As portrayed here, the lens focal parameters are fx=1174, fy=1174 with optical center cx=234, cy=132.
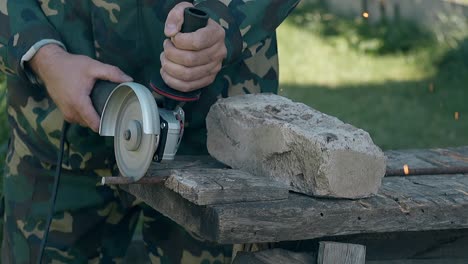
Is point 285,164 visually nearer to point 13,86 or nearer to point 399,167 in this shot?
point 399,167

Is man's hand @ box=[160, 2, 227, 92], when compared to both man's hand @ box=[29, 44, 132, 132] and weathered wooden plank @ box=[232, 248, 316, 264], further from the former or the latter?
weathered wooden plank @ box=[232, 248, 316, 264]

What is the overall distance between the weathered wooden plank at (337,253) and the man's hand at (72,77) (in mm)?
707

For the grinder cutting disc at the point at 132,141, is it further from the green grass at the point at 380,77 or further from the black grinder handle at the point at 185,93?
the green grass at the point at 380,77

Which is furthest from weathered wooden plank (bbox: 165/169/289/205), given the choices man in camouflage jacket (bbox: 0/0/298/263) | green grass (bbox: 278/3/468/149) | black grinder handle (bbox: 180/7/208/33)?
green grass (bbox: 278/3/468/149)

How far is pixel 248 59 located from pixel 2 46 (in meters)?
0.74

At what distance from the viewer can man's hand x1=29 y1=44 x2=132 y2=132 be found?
3.16m

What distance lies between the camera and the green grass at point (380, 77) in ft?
27.6

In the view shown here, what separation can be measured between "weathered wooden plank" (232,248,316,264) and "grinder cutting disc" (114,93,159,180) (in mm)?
343

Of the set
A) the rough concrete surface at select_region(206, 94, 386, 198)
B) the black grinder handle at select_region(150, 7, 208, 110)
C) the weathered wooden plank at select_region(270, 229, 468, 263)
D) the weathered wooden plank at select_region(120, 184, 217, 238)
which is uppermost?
the black grinder handle at select_region(150, 7, 208, 110)

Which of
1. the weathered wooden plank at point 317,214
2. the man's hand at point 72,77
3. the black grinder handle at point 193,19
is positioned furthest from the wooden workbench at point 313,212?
the black grinder handle at point 193,19

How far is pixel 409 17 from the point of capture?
1134cm

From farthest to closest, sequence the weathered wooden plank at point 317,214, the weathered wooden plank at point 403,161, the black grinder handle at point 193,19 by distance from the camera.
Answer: the weathered wooden plank at point 403,161 → the black grinder handle at point 193,19 → the weathered wooden plank at point 317,214

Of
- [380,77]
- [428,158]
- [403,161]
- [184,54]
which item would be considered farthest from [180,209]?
[380,77]

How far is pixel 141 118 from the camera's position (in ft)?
9.64
